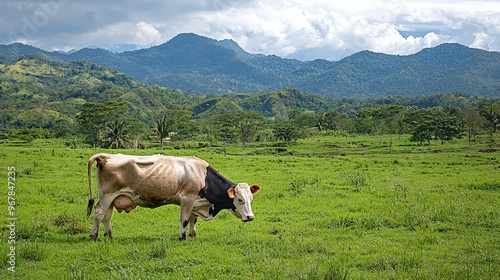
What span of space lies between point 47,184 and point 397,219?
13787 mm

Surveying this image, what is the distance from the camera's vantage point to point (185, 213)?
928 centimetres

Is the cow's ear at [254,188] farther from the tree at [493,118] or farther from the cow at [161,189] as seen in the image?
the tree at [493,118]

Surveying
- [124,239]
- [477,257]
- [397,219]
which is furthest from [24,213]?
[477,257]

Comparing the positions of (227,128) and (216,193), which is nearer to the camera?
(216,193)

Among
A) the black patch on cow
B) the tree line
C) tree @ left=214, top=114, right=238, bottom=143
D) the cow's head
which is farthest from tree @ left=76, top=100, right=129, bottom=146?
the cow's head

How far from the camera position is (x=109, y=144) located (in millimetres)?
59531

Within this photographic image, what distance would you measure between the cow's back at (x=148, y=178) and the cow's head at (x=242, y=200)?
0.80 m

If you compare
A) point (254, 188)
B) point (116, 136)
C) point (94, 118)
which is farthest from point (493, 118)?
point (254, 188)

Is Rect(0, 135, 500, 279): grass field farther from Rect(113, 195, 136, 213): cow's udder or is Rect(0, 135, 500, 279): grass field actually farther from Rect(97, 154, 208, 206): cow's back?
Rect(97, 154, 208, 206): cow's back

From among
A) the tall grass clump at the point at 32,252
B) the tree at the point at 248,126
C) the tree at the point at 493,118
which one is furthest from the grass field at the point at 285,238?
the tree at the point at 493,118

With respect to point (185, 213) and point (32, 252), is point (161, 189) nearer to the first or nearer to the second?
point (185, 213)

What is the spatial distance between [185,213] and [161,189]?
30.3 inches

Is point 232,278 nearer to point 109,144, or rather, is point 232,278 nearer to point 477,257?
point 477,257

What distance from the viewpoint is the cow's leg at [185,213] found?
928 centimetres
